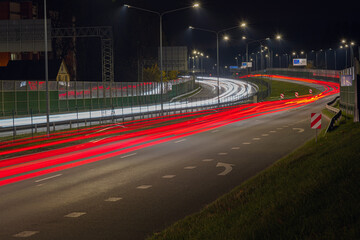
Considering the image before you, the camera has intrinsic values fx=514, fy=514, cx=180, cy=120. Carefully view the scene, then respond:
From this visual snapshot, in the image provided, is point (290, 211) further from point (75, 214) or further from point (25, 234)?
point (75, 214)

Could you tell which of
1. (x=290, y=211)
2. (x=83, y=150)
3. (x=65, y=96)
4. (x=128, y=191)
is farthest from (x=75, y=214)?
(x=65, y=96)

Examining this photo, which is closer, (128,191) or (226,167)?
(128,191)

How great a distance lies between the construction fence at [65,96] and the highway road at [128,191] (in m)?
16.3

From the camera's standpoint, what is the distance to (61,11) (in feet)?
359

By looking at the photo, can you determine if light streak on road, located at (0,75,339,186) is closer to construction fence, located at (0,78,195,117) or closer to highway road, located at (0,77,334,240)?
highway road, located at (0,77,334,240)

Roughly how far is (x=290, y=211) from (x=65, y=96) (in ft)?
157

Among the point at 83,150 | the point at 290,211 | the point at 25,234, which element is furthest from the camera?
the point at 83,150

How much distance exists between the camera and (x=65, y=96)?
175ft

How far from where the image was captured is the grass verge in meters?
6.61

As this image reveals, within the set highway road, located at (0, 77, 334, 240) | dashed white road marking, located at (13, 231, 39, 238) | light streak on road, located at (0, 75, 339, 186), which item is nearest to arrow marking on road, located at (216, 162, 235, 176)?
highway road, located at (0, 77, 334, 240)

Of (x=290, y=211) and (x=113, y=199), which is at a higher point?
(x=290, y=211)

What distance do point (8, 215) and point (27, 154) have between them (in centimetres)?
1271

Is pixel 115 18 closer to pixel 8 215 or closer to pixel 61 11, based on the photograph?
pixel 61 11

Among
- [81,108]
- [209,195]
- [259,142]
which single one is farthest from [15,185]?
[81,108]
